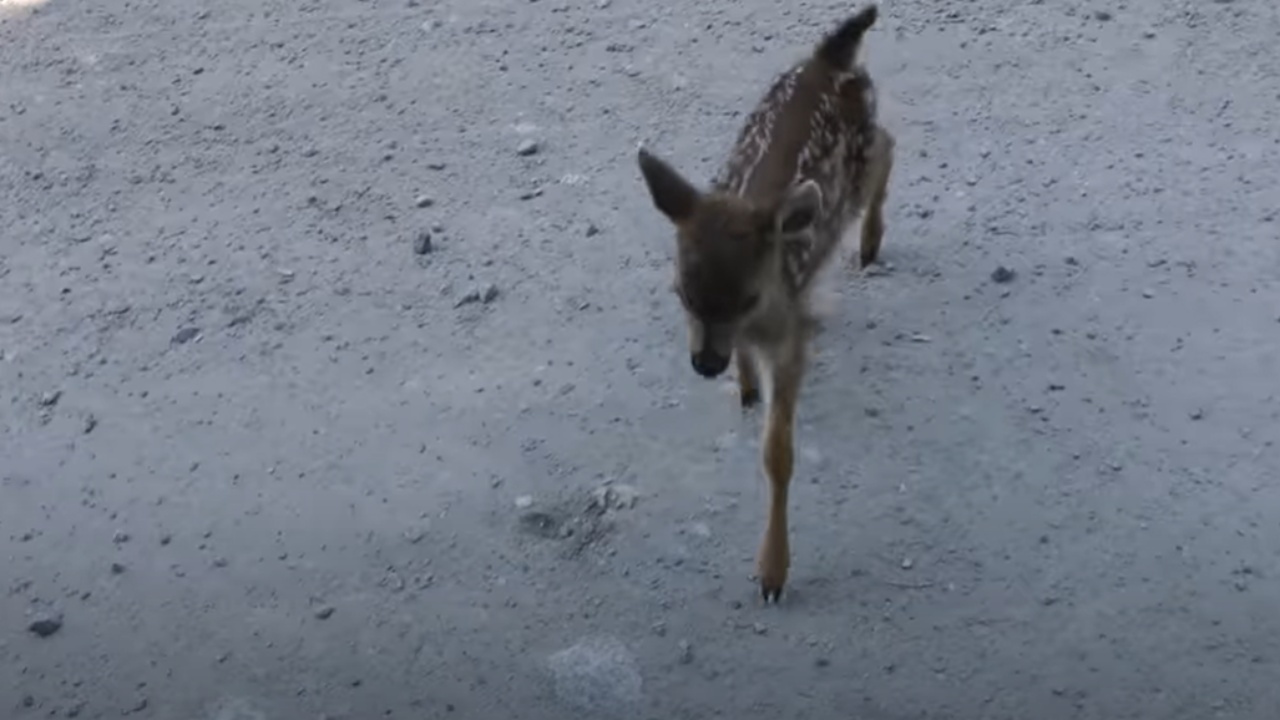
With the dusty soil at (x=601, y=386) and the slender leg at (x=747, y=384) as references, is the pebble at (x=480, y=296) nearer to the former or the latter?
the dusty soil at (x=601, y=386)

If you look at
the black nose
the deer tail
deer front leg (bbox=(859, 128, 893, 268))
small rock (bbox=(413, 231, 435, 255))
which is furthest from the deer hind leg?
small rock (bbox=(413, 231, 435, 255))

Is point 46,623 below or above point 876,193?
below

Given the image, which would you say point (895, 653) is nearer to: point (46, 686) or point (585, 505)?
point (585, 505)

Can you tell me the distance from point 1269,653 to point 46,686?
2793 mm

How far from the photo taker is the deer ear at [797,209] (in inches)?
166

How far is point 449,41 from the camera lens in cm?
686

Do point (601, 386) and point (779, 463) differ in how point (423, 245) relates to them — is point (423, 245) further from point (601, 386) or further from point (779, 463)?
point (779, 463)

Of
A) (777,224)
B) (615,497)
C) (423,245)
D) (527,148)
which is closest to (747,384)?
(615,497)

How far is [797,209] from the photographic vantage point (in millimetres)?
4246

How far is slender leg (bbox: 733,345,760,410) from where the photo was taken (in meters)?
5.00

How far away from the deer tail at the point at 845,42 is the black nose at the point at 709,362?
120 cm

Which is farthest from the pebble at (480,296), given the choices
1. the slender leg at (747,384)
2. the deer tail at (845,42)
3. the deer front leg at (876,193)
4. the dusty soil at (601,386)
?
the deer tail at (845,42)

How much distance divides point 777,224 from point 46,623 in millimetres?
2021

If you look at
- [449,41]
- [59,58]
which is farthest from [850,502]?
[59,58]
